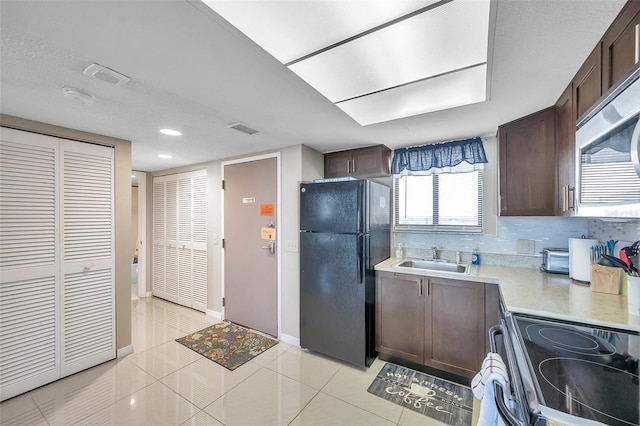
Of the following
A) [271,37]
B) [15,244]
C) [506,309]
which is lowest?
[506,309]

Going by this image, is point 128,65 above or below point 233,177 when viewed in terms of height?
above

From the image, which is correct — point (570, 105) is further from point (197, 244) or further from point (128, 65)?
point (197, 244)

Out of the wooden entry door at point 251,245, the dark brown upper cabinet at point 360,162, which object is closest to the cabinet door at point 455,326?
the dark brown upper cabinet at point 360,162

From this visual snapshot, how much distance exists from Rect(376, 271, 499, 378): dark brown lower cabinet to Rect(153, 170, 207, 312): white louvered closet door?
2.68 m

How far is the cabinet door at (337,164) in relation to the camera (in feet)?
9.93

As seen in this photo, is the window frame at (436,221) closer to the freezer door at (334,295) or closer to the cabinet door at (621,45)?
the freezer door at (334,295)

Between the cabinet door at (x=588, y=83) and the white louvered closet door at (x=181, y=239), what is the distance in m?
3.89

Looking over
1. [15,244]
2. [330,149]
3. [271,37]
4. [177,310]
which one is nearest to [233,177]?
[330,149]

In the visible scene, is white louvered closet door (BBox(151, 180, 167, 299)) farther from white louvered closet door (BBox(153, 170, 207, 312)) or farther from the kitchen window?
the kitchen window

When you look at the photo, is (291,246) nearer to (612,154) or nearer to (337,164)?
(337,164)

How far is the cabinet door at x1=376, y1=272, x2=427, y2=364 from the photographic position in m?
2.27

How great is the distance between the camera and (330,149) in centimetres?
300

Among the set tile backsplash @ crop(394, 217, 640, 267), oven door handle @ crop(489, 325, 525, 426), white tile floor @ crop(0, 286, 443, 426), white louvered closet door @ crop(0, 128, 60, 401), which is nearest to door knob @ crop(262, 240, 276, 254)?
white tile floor @ crop(0, 286, 443, 426)

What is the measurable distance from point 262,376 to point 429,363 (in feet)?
4.90
